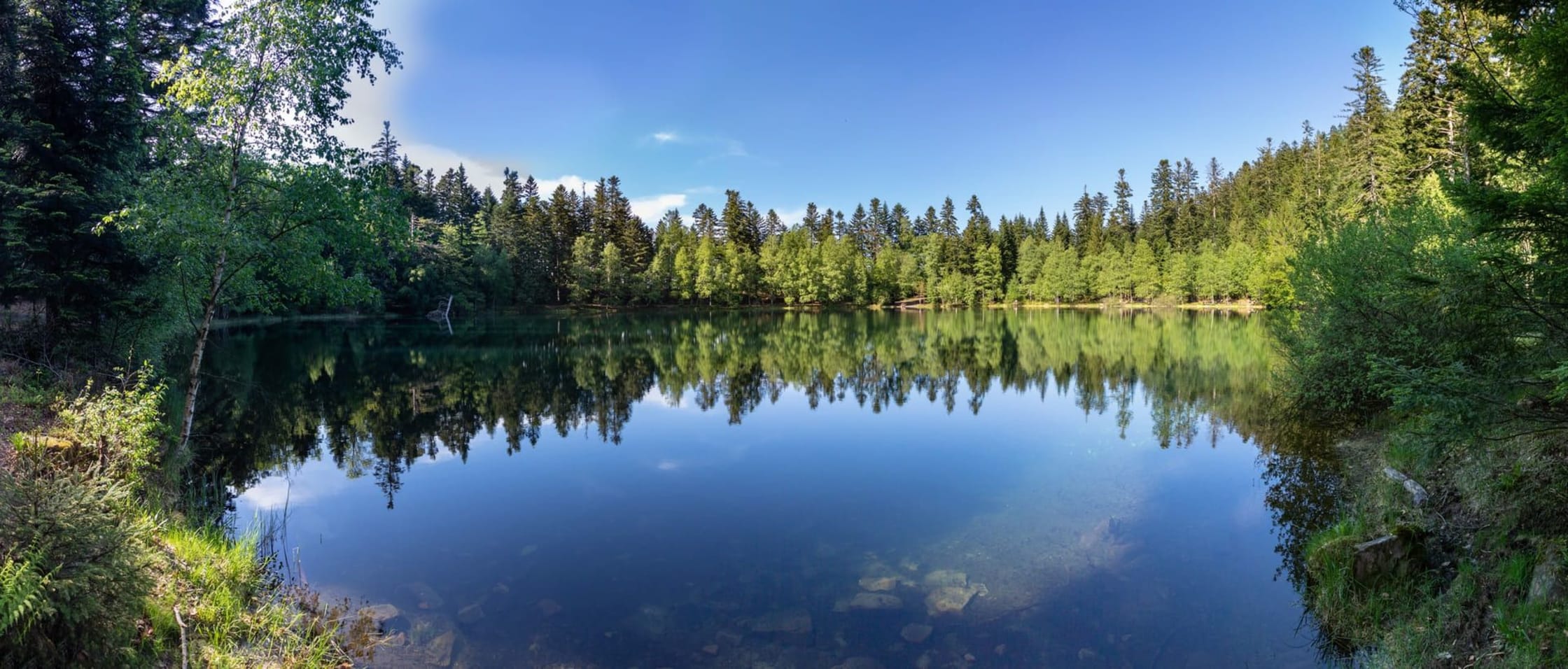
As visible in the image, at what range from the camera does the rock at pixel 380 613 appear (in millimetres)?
7215

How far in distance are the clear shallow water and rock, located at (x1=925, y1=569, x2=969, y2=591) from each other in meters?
0.04

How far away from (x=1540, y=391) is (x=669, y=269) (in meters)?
75.3

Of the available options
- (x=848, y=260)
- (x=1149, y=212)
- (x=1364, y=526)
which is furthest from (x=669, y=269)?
(x=1364, y=526)

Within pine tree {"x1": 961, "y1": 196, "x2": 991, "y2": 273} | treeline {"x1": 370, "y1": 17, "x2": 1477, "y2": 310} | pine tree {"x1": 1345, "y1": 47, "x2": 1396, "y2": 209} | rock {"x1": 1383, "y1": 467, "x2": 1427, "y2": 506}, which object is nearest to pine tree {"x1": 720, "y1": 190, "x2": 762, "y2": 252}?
treeline {"x1": 370, "y1": 17, "x2": 1477, "y2": 310}

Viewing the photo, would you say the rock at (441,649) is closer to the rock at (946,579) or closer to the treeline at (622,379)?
the rock at (946,579)

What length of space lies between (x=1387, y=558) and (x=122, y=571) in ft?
36.9

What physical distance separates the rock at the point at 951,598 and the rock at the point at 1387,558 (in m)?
3.98

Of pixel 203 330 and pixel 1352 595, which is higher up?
pixel 203 330

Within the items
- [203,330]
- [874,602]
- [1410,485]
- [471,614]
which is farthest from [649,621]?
[1410,485]

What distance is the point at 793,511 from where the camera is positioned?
11.1 metres

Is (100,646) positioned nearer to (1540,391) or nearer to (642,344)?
(1540,391)

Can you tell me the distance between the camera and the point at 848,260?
8312 centimetres

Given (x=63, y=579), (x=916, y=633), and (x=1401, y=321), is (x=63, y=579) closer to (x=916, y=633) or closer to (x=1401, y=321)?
(x=916, y=633)


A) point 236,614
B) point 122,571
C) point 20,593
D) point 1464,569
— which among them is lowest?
point 1464,569
